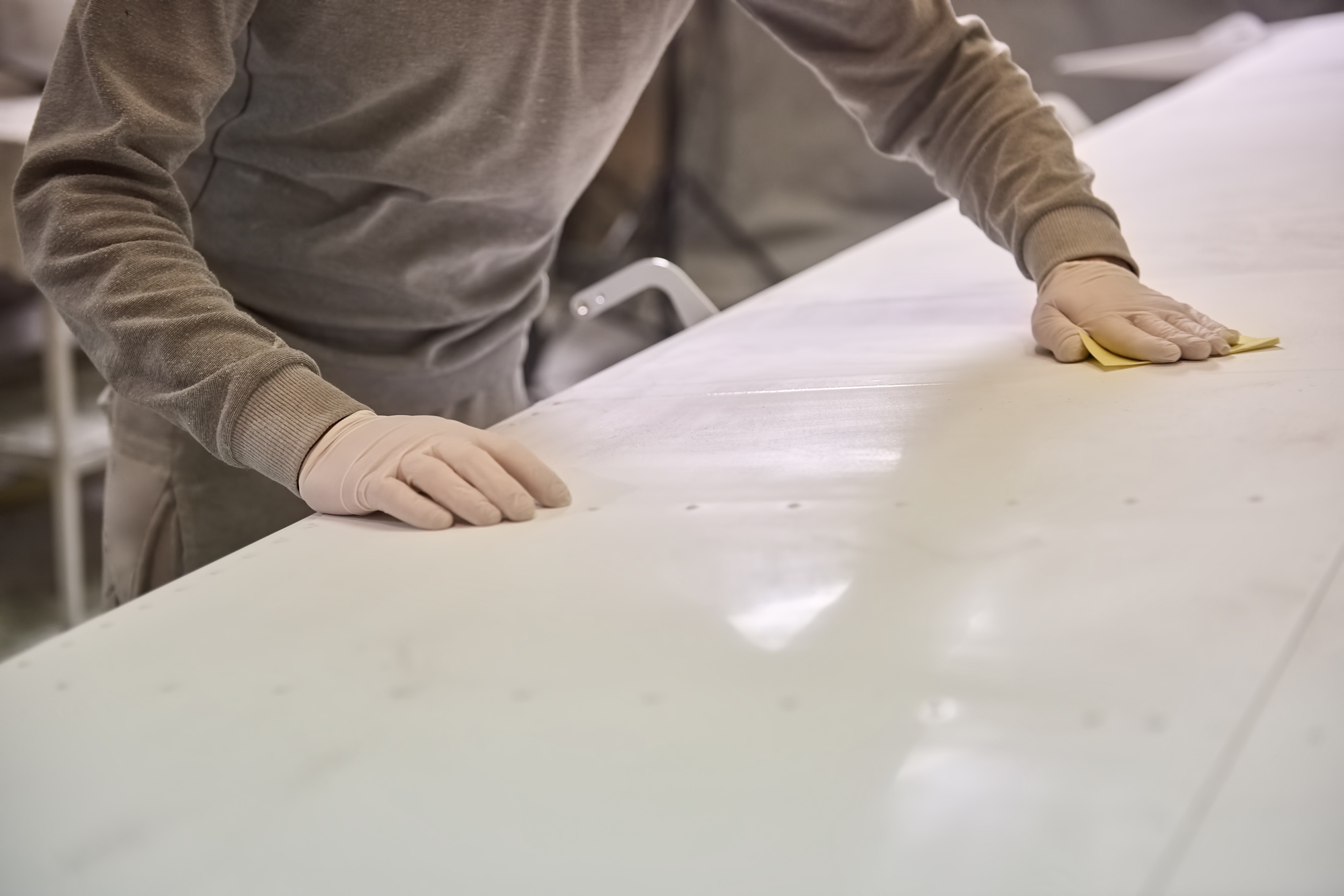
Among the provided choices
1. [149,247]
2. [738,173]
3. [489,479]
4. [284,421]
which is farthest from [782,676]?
[738,173]

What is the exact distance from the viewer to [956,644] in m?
0.57

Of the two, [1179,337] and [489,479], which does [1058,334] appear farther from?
[489,479]

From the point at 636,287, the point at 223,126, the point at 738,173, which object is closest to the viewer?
the point at 223,126

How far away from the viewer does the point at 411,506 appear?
753 mm

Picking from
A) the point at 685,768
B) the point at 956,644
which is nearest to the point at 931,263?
the point at 956,644

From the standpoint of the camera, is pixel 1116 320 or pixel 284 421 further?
pixel 1116 320

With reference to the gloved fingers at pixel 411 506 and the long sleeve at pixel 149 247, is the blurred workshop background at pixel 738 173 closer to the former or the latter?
the long sleeve at pixel 149 247

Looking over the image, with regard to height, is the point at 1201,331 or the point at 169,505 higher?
the point at 1201,331

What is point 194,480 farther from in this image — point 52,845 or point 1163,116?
point 1163,116

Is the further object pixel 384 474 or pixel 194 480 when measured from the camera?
pixel 194 480

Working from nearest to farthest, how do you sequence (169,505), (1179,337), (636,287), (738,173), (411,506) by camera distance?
(411,506) < (1179,337) < (169,505) < (636,287) < (738,173)

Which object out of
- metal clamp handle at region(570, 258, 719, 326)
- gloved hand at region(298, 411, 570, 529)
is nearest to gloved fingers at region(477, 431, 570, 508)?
gloved hand at region(298, 411, 570, 529)

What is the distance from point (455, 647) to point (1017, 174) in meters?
0.76

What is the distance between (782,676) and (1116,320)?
551 mm
